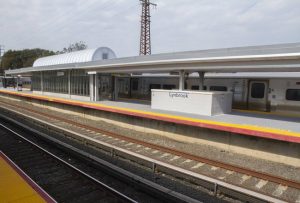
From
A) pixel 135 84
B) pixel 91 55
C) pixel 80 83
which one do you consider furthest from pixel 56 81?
pixel 135 84

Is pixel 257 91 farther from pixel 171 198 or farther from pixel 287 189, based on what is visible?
pixel 171 198

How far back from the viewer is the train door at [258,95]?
16.4m

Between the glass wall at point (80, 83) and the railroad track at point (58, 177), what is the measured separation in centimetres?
1272

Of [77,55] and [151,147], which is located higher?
[77,55]

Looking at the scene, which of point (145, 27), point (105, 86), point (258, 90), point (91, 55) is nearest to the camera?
point (258, 90)

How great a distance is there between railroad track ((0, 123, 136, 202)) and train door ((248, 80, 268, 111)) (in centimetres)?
1274

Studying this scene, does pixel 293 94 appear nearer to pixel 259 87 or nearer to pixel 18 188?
pixel 259 87

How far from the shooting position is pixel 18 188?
21.6 ft

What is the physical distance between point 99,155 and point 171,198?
15.8 ft

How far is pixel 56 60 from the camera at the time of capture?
1663 inches

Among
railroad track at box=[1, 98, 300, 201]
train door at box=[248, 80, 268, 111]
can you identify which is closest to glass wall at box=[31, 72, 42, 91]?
railroad track at box=[1, 98, 300, 201]

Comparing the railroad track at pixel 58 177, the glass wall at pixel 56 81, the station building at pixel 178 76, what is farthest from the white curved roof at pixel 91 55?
the railroad track at pixel 58 177

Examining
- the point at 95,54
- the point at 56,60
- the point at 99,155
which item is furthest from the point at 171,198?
the point at 56,60

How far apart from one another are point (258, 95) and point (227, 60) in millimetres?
5279
